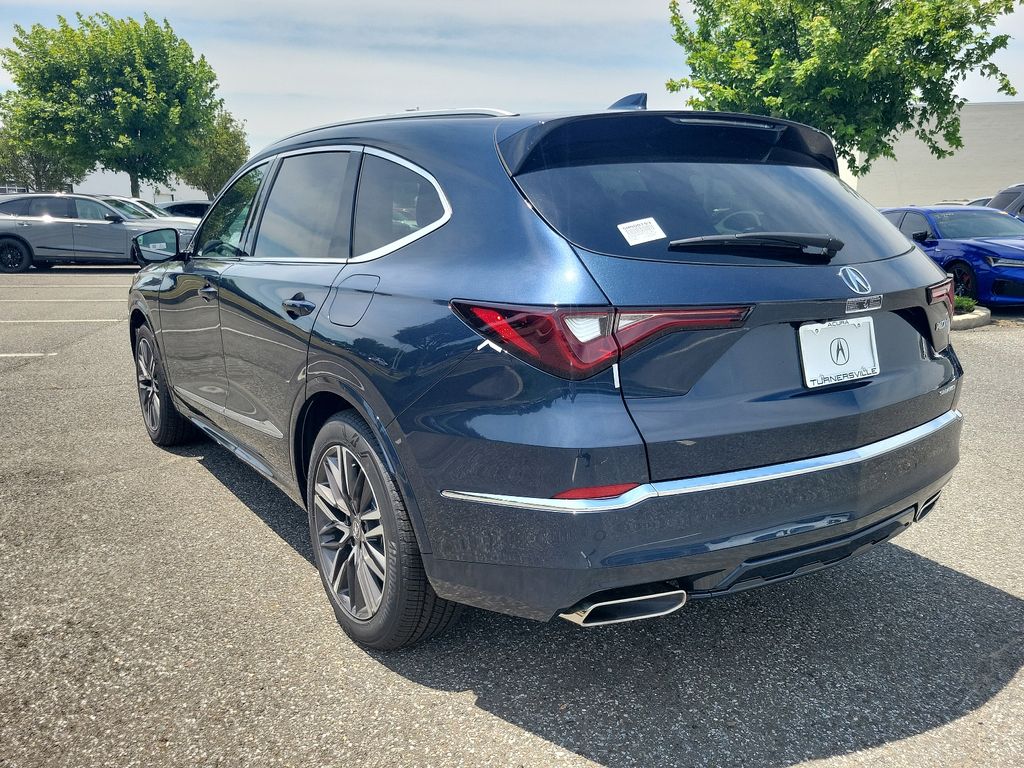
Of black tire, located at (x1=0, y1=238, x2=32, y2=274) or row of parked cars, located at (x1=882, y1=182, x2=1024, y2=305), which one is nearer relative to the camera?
row of parked cars, located at (x1=882, y1=182, x2=1024, y2=305)

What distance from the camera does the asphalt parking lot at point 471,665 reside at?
93.6 inches

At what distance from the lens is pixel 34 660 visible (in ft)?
9.23

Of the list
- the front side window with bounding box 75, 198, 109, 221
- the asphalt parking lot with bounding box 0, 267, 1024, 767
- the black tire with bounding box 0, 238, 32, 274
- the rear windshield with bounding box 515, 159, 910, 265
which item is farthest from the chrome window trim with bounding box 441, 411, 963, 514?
the black tire with bounding box 0, 238, 32, 274

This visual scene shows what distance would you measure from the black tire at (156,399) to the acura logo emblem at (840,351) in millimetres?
3811

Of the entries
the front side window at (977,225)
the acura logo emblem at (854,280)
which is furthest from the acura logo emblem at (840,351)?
the front side window at (977,225)

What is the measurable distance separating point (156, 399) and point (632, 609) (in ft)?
12.9

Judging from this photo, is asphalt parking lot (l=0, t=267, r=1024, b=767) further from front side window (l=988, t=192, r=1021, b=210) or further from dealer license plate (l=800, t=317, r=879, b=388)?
front side window (l=988, t=192, r=1021, b=210)

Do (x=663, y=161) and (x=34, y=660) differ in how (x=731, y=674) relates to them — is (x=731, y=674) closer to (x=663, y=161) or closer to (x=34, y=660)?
(x=663, y=161)

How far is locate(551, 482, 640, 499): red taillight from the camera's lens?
212 centimetres

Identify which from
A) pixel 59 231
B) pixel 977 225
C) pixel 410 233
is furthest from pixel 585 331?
pixel 59 231

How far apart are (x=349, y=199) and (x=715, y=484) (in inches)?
67.4

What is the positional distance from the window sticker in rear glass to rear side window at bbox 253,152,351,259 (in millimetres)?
1131

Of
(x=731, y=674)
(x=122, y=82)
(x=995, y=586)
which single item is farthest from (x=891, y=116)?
(x=122, y=82)

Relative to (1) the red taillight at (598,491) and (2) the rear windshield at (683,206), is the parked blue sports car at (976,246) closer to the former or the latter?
(2) the rear windshield at (683,206)
